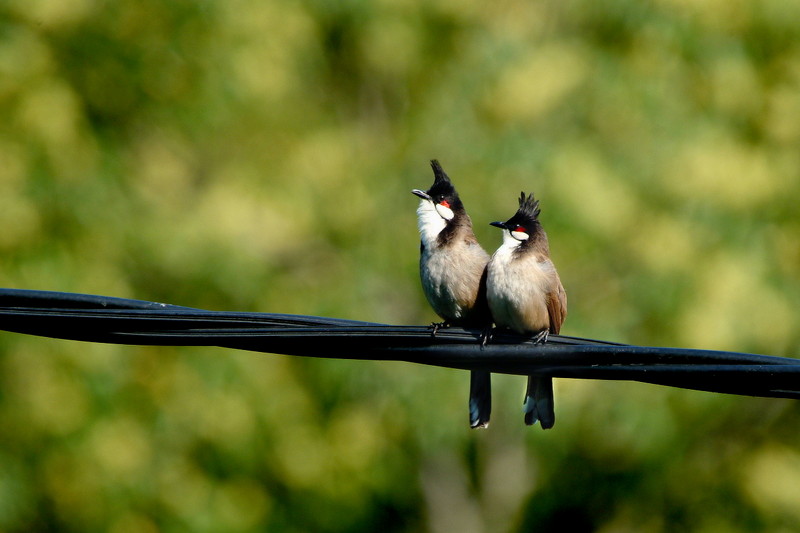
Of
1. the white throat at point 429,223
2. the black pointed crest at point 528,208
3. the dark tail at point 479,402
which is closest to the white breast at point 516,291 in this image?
the black pointed crest at point 528,208

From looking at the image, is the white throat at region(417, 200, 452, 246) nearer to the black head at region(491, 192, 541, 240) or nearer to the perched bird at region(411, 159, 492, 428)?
the perched bird at region(411, 159, 492, 428)

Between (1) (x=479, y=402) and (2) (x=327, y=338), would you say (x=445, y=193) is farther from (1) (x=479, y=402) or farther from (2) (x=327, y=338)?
(2) (x=327, y=338)

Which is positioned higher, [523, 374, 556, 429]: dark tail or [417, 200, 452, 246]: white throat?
[417, 200, 452, 246]: white throat

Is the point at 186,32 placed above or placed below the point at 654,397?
above

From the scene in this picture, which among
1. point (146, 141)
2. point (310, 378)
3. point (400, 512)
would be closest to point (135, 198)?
point (146, 141)

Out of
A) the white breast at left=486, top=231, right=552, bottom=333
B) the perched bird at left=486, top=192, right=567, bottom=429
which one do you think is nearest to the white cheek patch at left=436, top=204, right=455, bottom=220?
the perched bird at left=486, top=192, right=567, bottom=429

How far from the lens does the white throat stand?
5676 mm

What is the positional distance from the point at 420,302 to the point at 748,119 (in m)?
3.69

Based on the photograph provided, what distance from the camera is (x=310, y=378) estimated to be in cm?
993

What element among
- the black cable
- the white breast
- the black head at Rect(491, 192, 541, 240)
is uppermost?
the black head at Rect(491, 192, 541, 240)

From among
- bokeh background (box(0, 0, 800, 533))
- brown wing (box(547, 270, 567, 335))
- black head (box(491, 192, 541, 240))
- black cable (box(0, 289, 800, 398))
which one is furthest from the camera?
bokeh background (box(0, 0, 800, 533))

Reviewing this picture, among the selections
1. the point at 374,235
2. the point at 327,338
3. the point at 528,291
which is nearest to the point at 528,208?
the point at 528,291

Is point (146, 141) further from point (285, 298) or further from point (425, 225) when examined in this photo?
point (425, 225)

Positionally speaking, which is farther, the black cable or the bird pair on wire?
the bird pair on wire
